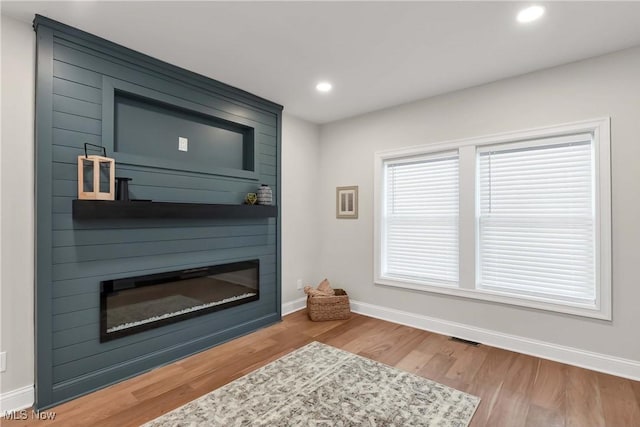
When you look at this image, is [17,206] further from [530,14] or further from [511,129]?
[511,129]

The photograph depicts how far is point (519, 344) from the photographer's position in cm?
295

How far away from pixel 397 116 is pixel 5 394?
4267 mm

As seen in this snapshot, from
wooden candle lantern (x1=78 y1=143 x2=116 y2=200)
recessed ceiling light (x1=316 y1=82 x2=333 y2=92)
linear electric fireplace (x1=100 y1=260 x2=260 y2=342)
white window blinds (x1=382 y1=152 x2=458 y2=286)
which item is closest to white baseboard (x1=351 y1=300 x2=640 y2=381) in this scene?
white window blinds (x1=382 y1=152 x2=458 y2=286)

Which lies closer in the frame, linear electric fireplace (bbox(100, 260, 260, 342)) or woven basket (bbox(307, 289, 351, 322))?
linear electric fireplace (bbox(100, 260, 260, 342))

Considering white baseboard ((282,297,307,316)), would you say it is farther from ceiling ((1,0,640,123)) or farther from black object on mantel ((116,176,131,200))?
ceiling ((1,0,640,123))

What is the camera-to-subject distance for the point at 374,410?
208cm

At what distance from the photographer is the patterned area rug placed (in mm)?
1978

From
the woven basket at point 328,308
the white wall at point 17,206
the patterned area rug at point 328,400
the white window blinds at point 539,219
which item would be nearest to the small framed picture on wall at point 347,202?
the woven basket at point 328,308

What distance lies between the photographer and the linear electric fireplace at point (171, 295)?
8.11 ft

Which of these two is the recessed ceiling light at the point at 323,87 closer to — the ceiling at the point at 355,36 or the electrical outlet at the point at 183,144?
the ceiling at the point at 355,36

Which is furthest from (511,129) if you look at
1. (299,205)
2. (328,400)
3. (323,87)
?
(328,400)

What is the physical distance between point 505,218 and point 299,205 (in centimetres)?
246

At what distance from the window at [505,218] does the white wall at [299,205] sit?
3.25ft

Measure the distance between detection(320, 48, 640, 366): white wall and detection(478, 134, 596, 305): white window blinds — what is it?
0.59 feet
